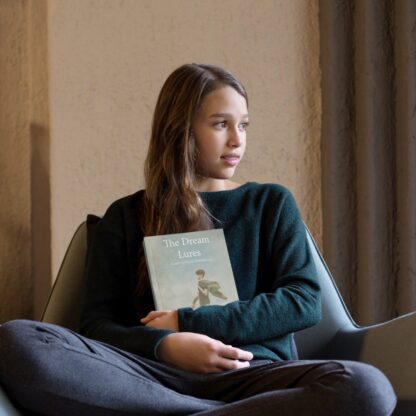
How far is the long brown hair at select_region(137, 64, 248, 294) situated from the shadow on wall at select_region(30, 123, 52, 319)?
0.49 meters

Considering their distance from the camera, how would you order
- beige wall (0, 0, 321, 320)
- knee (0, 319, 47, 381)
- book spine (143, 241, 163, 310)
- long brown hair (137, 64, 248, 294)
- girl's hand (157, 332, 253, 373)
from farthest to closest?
beige wall (0, 0, 321, 320) < long brown hair (137, 64, 248, 294) < book spine (143, 241, 163, 310) < girl's hand (157, 332, 253, 373) < knee (0, 319, 47, 381)

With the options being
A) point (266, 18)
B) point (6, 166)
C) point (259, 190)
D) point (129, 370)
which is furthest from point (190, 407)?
point (266, 18)

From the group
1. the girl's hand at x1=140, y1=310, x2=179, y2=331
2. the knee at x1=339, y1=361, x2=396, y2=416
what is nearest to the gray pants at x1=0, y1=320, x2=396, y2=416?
the knee at x1=339, y1=361, x2=396, y2=416

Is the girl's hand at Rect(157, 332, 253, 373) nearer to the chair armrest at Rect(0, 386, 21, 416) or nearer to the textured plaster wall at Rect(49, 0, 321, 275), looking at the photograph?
the chair armrest at Rect(0, 386, 21, 416)

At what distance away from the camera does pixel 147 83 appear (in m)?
2.25

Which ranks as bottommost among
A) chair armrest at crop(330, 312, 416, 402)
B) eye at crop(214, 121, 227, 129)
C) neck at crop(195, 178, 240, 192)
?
chair armrest at crop(330, 312, 416, 402)

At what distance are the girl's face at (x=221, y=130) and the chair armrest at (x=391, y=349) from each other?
1.40ft

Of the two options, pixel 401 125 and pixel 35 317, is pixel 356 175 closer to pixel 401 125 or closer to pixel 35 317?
pixel 401 125

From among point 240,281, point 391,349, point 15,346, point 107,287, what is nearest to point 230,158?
point 240,281

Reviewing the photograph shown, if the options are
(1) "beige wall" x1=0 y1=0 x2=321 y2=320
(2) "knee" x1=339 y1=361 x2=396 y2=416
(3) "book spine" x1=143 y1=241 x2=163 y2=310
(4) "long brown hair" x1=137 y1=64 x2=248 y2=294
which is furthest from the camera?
(1) "beige wall" x1=0 y1=0 x2=321 y2=320

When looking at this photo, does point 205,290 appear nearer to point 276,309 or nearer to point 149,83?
point 276,309

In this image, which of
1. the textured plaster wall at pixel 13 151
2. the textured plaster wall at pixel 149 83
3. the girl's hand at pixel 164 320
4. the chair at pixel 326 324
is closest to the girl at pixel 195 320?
the girl's hand at pixel 164 320

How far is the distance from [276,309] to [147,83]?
34.7 inches

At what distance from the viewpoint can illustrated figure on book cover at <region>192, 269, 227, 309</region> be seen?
162 centimetres
